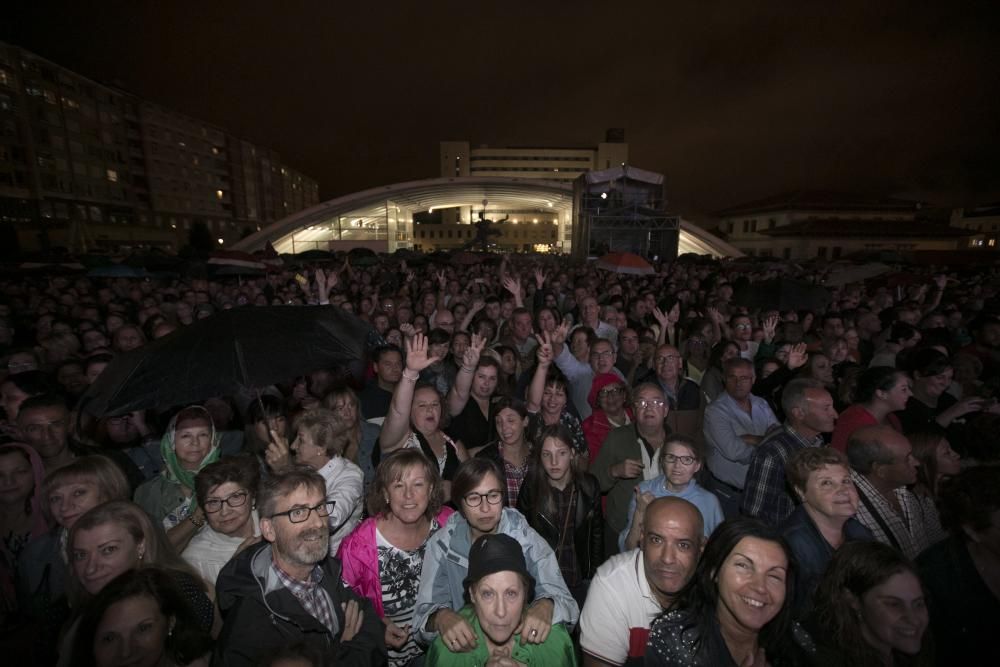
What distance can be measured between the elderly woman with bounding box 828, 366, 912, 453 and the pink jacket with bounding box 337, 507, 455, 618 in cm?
354

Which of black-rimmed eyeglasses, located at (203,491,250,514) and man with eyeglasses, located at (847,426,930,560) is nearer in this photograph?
black-rimmed eyeglasses, located at (203,491,250,514)

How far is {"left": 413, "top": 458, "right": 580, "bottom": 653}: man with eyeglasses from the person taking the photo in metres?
2.26

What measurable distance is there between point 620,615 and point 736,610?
0.52 meters

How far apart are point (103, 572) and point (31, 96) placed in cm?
5944

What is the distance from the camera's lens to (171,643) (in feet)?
6.04

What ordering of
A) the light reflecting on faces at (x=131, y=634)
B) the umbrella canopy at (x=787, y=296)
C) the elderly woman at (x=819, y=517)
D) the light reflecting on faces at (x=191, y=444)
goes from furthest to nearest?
1. the umbrella canopy at (x=787, y=296)
2. the light reflecting on faces at (x=191, y=444)
3. the elderly woman at (x=819, y=517)
4. the light reflecting on faces at (x=131, y=634)

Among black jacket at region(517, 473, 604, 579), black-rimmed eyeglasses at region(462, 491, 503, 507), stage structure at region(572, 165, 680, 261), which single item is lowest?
black jacket at region(517, 473, 604, 579)

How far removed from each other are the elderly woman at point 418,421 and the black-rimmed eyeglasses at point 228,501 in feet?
3.54

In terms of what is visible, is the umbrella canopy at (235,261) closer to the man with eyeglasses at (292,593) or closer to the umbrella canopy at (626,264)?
the umbrella canopy at (626,264)

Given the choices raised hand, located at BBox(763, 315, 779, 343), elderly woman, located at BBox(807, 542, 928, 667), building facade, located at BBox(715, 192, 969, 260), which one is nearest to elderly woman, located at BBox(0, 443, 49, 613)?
elderly woman, located at BBox(807, 542, 928, 667)

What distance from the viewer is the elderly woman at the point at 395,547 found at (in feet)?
8.06

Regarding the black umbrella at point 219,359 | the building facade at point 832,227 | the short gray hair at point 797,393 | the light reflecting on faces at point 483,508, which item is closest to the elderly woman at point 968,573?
the short gray hair at point 797,393

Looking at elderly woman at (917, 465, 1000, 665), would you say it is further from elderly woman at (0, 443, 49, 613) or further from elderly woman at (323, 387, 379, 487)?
elderly woman at (0, 443, 49, 613)

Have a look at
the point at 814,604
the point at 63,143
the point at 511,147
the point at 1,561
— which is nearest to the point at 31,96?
the point at 63,143
